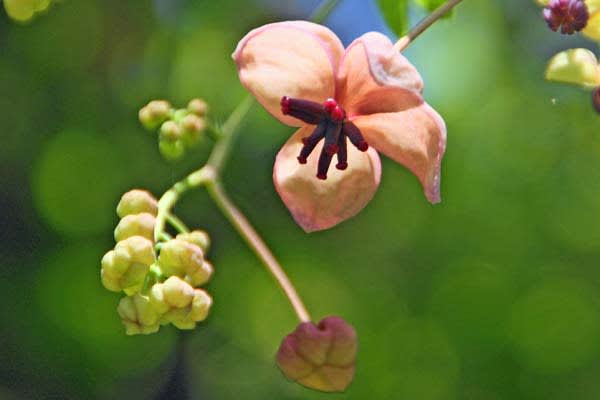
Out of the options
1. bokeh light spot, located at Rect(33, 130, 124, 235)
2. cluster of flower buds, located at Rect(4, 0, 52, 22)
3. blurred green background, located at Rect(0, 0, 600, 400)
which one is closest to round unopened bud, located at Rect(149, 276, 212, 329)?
cluster of flower buds, located at Rect(4, 0, 52, 22)

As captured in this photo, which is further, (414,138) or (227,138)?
(227,138)

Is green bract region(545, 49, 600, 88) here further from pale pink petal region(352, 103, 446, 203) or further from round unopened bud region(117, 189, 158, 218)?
round unopened bud region(117, 189, 158, 218)

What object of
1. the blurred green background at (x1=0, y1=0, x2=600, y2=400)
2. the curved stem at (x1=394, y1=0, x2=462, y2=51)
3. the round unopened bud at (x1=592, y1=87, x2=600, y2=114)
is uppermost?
the curved stem at (x1=394, y1=0, x2=462, y2=51)

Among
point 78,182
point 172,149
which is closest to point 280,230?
point 78,182

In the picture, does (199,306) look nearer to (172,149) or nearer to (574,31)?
(172,149)

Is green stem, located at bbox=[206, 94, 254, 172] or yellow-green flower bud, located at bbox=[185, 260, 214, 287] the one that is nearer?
yellow-green flower bud, located at bbox=[185, 260, 214, 287]

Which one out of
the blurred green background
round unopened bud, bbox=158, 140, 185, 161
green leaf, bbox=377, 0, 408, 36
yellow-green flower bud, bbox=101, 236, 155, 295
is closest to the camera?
yellow-green flower bud, bbox=101, 236, 155, 295
